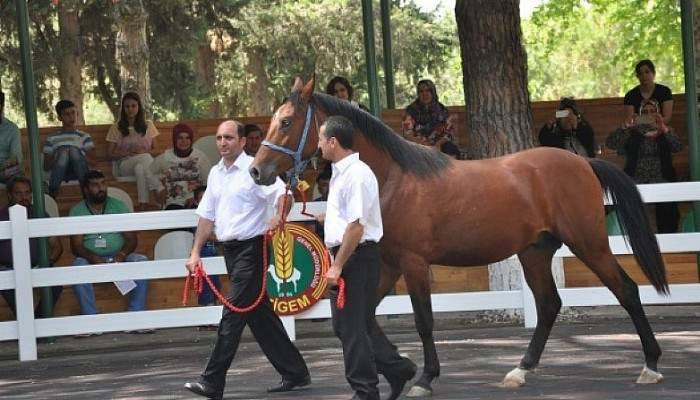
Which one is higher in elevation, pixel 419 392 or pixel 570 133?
pixel 570 133

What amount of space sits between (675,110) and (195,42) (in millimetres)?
15381

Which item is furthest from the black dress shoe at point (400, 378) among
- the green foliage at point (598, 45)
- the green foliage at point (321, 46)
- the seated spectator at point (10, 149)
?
the green foliage at point (598, 45)

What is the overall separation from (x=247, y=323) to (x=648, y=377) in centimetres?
281

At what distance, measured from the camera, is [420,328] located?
410 inches

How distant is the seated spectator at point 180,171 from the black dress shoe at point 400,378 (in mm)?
6757

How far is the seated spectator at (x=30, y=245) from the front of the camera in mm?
15000

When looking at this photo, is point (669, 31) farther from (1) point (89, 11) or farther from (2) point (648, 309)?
(2) point (648, 309)

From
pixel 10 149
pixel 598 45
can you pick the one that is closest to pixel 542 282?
pixel 10 149

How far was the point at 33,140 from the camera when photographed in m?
15.4

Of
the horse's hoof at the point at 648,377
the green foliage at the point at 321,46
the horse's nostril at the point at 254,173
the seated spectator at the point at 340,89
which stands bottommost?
the horse's hoof at the point at 648,377

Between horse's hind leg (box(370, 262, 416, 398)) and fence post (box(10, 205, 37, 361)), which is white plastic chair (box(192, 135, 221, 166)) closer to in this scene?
fence post (box(10, 205, 37, 361))

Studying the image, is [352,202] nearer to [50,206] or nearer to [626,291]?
[626,291]

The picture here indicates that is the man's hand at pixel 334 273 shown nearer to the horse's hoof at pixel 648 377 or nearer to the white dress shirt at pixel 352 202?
the white dress shirt at pixel 352 202

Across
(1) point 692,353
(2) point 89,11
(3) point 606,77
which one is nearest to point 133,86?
(2) point 89,11
